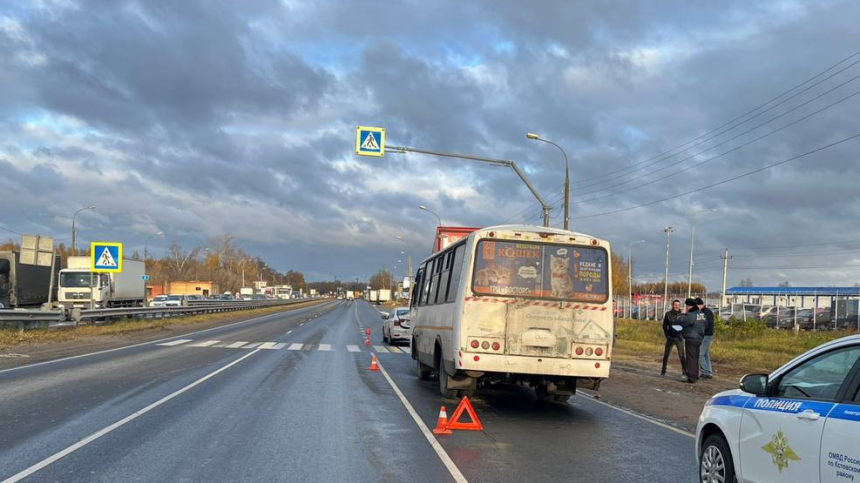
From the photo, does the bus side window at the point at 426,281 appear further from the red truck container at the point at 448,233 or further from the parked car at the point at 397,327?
the parked car at the point at 397,327

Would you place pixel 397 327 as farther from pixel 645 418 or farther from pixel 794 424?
pixel 794 424

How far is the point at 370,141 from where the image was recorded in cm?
1911

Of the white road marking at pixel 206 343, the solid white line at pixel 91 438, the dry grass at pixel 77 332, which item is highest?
the solid white line at pixel 91 438

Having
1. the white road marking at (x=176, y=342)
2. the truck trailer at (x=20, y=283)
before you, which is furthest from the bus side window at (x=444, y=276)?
the truck trailer at (x=20, y=283)

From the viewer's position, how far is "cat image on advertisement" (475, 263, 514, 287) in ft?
34.7

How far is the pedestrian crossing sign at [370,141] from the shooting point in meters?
19.0

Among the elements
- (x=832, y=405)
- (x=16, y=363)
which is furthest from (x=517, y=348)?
(x=16, y=363)

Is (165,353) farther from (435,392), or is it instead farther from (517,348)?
(517,348)

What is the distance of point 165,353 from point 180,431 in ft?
40.7

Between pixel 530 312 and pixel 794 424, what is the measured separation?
19.3ft

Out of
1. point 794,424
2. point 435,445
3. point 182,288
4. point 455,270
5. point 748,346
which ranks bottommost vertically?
point 182,288

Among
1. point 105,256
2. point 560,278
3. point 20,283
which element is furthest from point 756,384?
point 20,283

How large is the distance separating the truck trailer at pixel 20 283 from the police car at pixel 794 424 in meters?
31.0

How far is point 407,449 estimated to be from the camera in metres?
7.74
